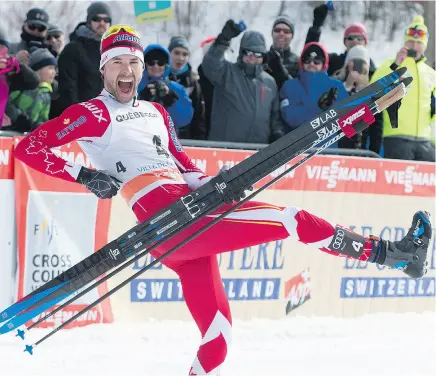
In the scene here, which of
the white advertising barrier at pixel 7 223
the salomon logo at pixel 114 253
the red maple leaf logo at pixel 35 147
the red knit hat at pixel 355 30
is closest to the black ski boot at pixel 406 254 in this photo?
the salomon logo at pixel 114 253

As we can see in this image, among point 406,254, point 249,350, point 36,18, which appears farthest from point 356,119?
point 36,18

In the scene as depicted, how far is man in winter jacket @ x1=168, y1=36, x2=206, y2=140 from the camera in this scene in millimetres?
7852

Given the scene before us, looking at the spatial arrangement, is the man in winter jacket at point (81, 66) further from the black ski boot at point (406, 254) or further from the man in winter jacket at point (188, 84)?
the black ski boot at point (406, 254)

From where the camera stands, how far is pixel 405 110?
335 inches

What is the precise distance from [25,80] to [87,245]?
1426 mm

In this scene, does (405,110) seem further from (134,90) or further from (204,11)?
(134,90)

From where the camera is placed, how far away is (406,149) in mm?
8633

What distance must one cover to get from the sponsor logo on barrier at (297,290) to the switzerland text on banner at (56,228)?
1732mm

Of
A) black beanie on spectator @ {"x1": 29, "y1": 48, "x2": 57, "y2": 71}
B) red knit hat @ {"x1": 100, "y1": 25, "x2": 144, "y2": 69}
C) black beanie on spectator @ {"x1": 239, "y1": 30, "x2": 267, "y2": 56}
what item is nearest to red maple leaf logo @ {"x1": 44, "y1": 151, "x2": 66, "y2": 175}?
red knit hat @ {"x1": 100, "y1": 25, "x2": 144, "y2": 69}

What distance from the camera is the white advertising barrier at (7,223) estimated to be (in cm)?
659

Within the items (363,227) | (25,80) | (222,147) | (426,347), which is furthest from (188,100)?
(426,347)

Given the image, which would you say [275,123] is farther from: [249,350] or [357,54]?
[249,350]

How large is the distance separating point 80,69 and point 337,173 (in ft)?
8.40

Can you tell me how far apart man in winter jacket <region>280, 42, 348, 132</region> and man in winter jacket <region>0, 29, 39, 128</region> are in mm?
2350
